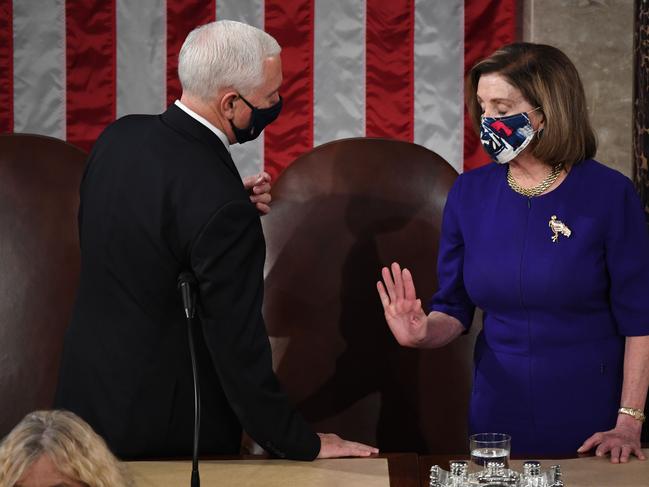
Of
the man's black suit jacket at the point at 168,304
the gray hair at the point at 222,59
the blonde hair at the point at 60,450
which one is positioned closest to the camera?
the blonde hair at the point at 60,450

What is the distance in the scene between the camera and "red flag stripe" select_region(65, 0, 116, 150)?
4.14m

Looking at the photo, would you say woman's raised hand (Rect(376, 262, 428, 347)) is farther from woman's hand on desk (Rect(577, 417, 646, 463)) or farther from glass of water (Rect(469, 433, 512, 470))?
glass of water (Rect(469, 433, 512, 470))

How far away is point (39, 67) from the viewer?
4.16 metres

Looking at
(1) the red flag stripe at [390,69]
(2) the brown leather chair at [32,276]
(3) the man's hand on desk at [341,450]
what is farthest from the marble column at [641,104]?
Result: (2) the brown leather chair at [32,276]

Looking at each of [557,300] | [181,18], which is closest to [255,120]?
[557,300]

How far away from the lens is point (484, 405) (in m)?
2.48

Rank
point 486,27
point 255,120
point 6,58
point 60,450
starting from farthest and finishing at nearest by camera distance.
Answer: point 6,58 → point 486,27 → point 255,120 → point 60,450

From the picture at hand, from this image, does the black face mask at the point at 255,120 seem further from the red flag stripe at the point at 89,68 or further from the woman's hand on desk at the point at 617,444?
the red flag stripe at the point at 89,68

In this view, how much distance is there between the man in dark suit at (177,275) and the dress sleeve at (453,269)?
0.56 metres

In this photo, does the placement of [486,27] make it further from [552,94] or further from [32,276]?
[32,276]

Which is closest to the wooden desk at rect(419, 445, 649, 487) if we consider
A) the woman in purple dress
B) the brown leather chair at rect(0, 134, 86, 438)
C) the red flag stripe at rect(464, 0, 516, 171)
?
the woman in purple dress

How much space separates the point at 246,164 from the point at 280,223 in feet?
3.80

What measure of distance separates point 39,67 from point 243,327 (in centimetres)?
249

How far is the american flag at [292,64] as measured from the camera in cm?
408
